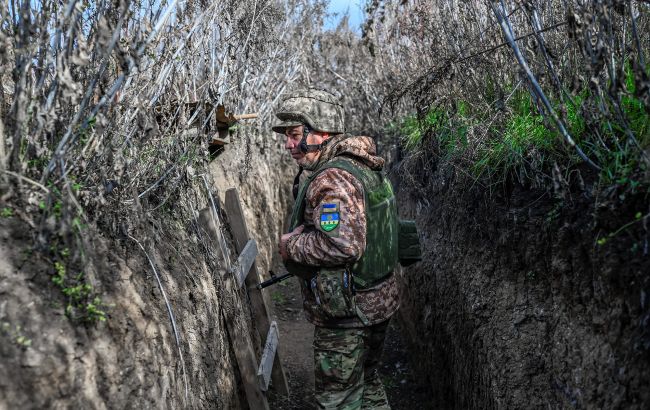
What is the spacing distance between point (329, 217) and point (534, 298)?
3.91ft

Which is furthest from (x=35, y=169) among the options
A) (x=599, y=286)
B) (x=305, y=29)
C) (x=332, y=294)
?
(x=305, y=29)

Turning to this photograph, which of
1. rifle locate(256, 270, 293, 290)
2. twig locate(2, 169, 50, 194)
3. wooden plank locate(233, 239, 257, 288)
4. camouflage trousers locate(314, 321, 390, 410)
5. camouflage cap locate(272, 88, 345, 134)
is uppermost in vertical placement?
camouflage cap locate(272, 88, 345, 134)

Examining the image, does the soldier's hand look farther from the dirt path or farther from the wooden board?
the dirt path

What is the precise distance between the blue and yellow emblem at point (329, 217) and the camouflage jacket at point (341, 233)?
0.07 feet

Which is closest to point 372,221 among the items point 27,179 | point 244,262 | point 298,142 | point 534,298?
point 298,142

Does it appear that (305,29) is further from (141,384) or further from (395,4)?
(141,384)

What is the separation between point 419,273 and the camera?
5137 mm

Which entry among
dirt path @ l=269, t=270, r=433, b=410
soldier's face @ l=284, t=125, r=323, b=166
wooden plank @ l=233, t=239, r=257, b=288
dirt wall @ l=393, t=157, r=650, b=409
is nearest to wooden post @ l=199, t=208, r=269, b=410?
wooden plank @ l=233, t=239, r=257, b=288

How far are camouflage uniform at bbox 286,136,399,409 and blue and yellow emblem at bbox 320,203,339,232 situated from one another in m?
0.03

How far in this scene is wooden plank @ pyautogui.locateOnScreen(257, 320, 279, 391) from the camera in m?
3.79

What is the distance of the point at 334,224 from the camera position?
3180mm

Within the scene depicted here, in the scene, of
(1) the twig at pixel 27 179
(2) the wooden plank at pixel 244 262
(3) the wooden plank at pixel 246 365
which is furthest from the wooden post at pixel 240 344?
(1) the twig at pixel 27 179

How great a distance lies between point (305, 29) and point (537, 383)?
29.4 feet

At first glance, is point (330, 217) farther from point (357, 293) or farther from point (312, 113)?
point (312, 113)
